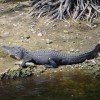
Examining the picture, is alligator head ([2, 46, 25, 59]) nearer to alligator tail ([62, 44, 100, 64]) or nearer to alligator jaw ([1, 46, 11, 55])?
alligator jaw ([1, 46, 11, 55])

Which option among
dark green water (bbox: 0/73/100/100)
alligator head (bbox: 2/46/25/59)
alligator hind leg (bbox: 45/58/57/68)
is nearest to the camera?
dark green water (bbox: 0/73/100/100)

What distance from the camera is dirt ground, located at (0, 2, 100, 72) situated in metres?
11.6

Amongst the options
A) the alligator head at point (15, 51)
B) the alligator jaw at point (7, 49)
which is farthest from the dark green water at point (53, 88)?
the alligator jaw at point (7, 49)

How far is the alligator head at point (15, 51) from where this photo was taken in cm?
1112

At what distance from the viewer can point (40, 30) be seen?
12523 mm

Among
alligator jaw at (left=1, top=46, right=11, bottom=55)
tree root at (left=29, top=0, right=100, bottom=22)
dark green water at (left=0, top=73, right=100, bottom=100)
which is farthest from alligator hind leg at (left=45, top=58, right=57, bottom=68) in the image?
tree root at (left=29, top=0, right=100, bottom=22)

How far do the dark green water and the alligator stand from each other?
1.71 feet

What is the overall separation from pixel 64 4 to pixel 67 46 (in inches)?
91.2

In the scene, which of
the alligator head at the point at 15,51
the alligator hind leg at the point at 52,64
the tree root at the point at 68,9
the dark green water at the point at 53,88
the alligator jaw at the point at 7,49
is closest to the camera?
the dark green water at the point at 53,88

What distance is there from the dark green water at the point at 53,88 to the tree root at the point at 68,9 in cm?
318

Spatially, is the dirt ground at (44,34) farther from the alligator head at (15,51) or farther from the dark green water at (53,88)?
the dark green water at (53,88)

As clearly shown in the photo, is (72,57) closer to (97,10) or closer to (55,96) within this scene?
(55,96)

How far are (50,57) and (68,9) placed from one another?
9.49 ft

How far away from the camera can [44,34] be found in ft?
40.4
